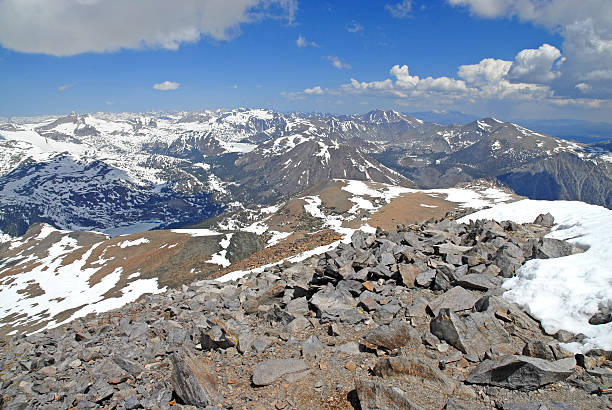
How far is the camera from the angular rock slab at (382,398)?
25.8ft

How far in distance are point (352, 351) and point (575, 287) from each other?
836 cm

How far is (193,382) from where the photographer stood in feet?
30.9

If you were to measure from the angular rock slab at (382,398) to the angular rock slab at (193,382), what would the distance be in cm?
433

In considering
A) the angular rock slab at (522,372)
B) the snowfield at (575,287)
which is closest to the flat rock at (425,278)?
the snowfield at (575,287)

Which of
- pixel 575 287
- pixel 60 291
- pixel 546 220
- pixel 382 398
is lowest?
pixel 60 291

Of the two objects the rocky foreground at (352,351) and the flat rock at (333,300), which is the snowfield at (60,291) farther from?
the flat rock at (333,300)

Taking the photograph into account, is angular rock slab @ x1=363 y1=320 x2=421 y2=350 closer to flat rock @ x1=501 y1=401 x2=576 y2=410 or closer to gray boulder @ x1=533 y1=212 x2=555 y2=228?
flat rock @ x1=501 y1=401 x2=576 y2=410

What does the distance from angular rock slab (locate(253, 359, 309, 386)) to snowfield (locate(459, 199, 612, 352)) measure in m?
8.28

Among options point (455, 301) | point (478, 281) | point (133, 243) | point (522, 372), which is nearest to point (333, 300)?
point (455, 301)

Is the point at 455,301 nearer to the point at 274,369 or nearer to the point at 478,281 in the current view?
the point at 478,281

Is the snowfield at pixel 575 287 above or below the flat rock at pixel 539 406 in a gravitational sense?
above

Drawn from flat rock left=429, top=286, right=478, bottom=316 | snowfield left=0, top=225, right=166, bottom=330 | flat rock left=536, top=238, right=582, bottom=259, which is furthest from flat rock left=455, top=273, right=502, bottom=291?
snowfield left=0, top=225, right=166, bottom=330

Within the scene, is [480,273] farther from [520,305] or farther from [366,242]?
[366,242]

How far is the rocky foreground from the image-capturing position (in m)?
8.41
